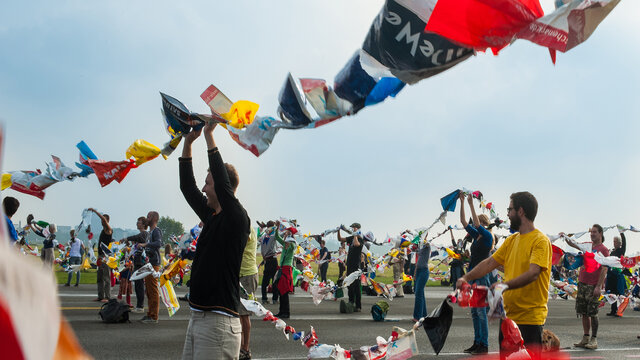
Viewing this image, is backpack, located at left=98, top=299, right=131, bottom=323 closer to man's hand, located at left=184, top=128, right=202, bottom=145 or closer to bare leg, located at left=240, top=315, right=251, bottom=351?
bare leg, located at left=240, top=315, right=251, bottom=351

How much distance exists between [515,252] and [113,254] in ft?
35.3

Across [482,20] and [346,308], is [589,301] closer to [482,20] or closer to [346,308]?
[346,308]

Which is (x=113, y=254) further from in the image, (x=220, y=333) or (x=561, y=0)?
(x=561, y=0)

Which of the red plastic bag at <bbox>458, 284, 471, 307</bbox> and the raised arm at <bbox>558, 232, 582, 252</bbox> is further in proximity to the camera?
the raised arm at <bbox>558, 232, 582, 252</bbox>

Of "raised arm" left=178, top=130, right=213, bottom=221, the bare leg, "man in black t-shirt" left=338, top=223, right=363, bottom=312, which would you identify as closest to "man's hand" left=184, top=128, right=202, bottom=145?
"raised arm" left=178, top=130, right=213, bottom=221

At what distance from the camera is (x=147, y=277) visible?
10.4m

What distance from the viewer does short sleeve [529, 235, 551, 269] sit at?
4562 millimetres

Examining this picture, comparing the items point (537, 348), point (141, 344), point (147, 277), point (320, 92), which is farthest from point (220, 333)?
point (147, 277)

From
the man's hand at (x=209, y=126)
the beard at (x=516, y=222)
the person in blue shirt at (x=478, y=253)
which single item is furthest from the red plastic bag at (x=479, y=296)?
the person in blue shirt at (x=478, y=253)

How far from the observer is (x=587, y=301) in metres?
9.14

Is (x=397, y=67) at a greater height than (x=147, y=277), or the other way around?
(x=397, y=67)

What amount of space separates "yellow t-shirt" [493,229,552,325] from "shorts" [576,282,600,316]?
5.10 meters

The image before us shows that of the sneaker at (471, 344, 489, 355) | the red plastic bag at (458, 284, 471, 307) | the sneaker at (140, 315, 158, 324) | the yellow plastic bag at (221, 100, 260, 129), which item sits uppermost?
the yellow plastic bag at (221, 100, 260, 129)

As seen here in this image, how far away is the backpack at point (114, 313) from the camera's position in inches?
408
